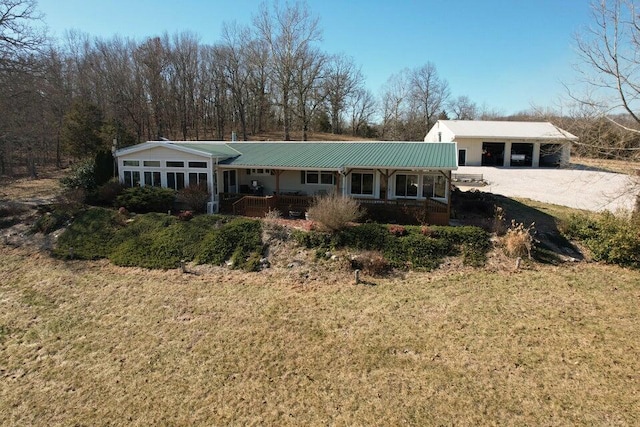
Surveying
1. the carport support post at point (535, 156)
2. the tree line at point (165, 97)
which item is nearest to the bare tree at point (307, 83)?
the tree line at point (165, 97)

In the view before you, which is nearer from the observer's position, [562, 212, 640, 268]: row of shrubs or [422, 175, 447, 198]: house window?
[562, 212, 640, 268]: row of shrubs

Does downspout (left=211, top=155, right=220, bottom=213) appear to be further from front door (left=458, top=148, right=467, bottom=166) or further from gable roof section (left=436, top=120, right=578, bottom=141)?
front door (left=458, top=148, right=467, bottom=166)

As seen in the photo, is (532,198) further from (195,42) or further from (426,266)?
(195,42)

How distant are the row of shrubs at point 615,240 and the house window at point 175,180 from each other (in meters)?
19.8

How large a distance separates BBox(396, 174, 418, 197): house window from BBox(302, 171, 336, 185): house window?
3.55 metres

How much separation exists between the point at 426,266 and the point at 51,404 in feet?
38.2

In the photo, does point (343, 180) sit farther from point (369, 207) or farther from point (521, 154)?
point (521, 154)

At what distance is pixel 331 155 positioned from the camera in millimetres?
19875

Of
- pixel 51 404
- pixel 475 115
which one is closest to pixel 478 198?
pixel 51 404

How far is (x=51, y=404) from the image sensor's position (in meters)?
7.56

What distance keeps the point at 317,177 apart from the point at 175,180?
7.91m

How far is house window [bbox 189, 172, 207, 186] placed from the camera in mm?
19905

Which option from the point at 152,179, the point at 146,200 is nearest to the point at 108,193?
the point at 152,179

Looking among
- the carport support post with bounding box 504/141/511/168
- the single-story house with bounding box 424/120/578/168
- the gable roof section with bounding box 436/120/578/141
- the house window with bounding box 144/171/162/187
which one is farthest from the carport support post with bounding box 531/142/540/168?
the house window with bounding box 144/171/162/187
